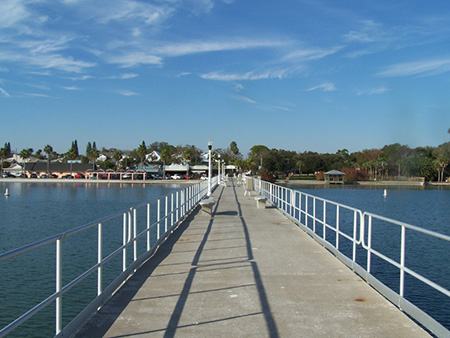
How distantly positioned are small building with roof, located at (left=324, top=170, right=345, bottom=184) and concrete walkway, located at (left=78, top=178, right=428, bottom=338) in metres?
94.7

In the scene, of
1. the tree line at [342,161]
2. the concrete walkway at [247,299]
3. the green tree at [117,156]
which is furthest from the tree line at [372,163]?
the concrete walkway at [247,299]

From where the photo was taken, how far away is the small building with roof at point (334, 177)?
338 ft

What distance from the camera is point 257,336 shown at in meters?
4.96

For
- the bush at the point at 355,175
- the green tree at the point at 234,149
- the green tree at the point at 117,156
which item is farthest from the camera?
the green tree at the point at 234,149

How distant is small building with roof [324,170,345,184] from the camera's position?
102875 millimetres

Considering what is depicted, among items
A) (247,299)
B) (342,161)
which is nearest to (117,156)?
(342,161)

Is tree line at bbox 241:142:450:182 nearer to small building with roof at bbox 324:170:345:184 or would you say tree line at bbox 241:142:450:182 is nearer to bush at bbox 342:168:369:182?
bush at bbox 342:168:369:182

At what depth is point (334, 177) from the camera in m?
106

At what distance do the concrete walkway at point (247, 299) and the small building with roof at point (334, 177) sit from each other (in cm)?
9472

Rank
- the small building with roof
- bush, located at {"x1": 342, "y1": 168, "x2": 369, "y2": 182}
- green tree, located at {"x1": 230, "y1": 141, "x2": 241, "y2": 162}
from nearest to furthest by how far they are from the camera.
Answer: the small building with roof → bush, located at {"x1": 342, "y1": 168, "x2": 369, "y2": 182} → green tree, located at {"x1": 230, "y1": 141, "x2": 241, "y2": 162}

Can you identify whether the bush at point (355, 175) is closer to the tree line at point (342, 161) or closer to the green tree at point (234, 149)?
the tree line at point (342, 161)

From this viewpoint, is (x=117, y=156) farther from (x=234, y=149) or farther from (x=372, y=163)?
(x=372, y=163)

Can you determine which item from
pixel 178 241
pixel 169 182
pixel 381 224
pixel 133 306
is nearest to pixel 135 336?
pixel 133 306

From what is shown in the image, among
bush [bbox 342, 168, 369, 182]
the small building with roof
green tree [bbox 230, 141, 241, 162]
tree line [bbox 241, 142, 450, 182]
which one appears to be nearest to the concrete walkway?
the small building with roof
